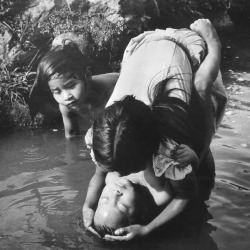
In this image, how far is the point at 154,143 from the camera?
343 cm

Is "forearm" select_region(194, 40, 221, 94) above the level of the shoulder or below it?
above

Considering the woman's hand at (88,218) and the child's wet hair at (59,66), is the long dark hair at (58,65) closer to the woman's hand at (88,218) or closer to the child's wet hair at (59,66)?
the child's wet hair at (59,66)

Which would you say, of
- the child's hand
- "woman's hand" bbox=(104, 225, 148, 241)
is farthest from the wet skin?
the child's hand

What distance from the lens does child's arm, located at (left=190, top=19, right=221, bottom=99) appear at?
3924mm

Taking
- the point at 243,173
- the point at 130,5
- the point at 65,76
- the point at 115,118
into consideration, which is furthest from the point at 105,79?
the point at 130,5

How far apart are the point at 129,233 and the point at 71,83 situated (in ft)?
5.67

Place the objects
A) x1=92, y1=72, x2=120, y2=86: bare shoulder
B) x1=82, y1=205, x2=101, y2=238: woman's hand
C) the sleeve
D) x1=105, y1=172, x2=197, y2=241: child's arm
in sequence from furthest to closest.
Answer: x1=92, y1=72, x2=120, y2=86: bare shoulder → x1=82, y1=205, x2=101, y2=238: woman's hand → x1=105, y1=172, x2=197, y2=241: child's arm → the sleeve

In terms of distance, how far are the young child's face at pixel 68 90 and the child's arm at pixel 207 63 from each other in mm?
1324

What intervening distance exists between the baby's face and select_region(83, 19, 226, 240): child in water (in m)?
0.09

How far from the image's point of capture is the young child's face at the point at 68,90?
15.5 feet

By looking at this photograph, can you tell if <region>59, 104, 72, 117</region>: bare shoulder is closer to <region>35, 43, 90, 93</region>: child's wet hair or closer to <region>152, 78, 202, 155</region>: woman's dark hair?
<region>35, 43, 90, 93</region>: child's wet hair

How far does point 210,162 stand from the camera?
495cm

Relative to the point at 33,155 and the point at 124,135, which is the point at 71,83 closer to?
the point at 33,155

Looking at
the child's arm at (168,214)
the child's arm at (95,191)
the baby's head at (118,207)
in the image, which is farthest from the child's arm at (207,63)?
the child's arm at (95,191)
